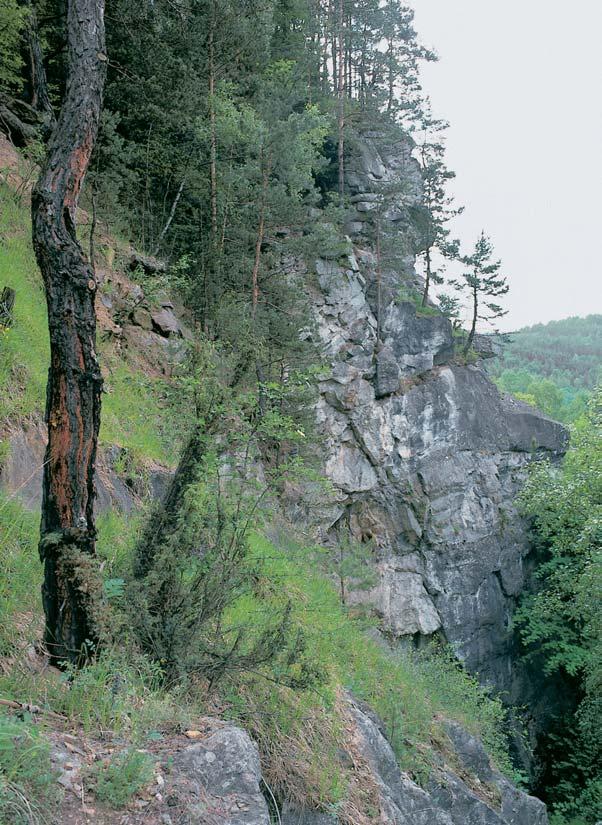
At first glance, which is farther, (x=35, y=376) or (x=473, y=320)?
(x=473, y=320)

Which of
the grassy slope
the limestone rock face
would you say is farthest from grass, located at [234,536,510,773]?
the limestone rock face

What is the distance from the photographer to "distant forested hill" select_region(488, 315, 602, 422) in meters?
49.3

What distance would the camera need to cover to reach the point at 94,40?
12.6ft

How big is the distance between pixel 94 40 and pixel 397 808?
6135 mm

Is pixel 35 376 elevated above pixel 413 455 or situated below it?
above

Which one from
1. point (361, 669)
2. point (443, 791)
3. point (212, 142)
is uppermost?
point (212, 142)

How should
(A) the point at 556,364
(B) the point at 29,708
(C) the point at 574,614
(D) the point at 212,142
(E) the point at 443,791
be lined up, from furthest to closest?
(A) the point at 556,364 → (C) the point at 574,614 → (D) the point at 212,142 → (E) the point at 443,791 → (B) the point at 29,708

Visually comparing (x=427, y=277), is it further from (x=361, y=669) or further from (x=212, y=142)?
(x=361, y=669)

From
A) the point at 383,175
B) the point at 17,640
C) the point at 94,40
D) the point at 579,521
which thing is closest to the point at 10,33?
the point at 94,40

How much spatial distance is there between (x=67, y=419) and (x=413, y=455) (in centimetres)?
1696

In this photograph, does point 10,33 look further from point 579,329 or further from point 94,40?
point 579,329

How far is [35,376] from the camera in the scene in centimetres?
576

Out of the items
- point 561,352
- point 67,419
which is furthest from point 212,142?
point 561,352

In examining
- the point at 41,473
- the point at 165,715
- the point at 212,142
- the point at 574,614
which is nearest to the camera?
the point at 165,715
